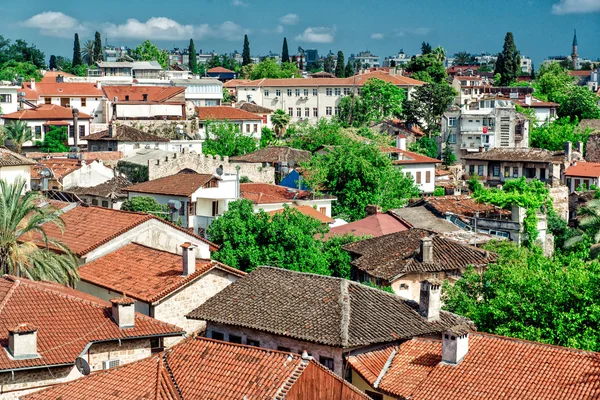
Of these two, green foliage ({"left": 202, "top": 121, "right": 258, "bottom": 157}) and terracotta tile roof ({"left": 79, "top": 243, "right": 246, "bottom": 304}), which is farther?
green foliage ({"left": 202, "top": 121, "right": 258, "bottom": 157})

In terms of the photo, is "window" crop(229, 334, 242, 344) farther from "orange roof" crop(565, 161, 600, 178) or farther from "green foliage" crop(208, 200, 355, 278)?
"orange roof" crop(565, 161, 600, 178)

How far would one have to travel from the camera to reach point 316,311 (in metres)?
23.4

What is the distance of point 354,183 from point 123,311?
32021 mm

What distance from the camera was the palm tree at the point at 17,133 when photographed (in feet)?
221

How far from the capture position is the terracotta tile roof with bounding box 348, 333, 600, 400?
62.3 feet

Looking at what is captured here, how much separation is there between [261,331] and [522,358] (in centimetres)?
640

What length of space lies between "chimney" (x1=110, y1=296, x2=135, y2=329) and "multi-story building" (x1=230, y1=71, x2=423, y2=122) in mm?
79897

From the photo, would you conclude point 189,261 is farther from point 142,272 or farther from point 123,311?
point 123,311

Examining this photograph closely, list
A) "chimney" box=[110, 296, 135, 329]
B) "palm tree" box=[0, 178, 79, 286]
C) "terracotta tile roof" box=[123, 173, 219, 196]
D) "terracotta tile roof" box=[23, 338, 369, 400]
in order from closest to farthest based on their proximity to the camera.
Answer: "terracotta tile roof" box=[23, 338, 369, 400]
"chimney" box=[110, 296, 135, 329]
"palm tree" box=[0, 178, 79, 286]
"terracotta tile roof" box=[123, 173, 219, 196]

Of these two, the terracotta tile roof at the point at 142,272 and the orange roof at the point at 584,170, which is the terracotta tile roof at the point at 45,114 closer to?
the orange roof at the point at 584,170

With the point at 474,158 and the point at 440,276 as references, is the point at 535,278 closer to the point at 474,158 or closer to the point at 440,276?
the point at 440,276

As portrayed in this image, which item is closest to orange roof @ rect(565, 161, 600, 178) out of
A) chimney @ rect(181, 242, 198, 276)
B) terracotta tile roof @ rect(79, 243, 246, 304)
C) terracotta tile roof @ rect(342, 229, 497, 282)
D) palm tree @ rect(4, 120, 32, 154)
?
terracotta tile roof @ rect(342, 229, 497, 282)

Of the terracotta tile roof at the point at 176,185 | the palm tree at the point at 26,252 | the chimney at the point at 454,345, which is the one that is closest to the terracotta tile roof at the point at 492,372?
the chimney at the point at 454,345

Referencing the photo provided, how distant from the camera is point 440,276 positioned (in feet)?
108
